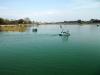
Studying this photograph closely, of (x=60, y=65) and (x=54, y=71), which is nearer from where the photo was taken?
(x=54, y=71)

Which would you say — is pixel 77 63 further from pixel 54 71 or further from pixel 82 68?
pixel 54 71

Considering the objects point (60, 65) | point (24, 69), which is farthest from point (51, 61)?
point (24, 69)

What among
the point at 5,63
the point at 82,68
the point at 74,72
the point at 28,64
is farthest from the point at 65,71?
the point at 5,63

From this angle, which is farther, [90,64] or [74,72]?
[90,64]

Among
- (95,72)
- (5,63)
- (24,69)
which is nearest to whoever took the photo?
(95,72)

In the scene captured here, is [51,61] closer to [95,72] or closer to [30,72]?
[30,72]

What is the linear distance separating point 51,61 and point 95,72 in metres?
5.50

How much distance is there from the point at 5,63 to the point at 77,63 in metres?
7.05

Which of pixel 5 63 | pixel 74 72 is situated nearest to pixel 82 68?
pixel 74 72

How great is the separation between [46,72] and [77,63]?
13.9ft

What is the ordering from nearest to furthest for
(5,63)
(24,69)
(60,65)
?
(24,69)
(60,65)
(5,63)

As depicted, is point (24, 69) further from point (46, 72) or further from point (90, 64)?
point (90, 64)

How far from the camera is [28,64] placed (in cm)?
1883

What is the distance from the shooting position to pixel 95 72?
1564cm
